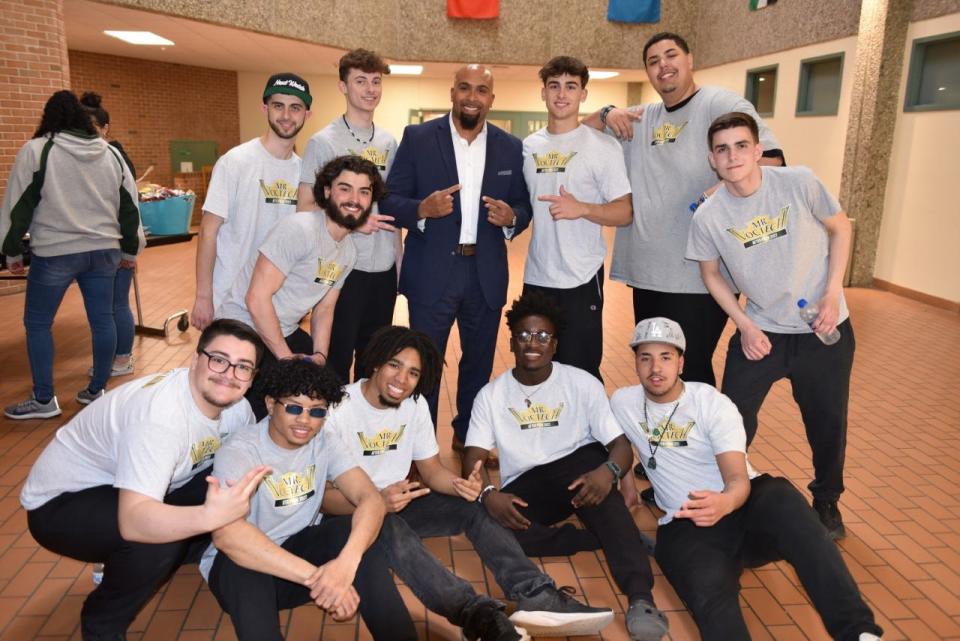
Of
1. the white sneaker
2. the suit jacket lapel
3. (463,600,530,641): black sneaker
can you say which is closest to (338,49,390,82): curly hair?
the suit jacket lapel

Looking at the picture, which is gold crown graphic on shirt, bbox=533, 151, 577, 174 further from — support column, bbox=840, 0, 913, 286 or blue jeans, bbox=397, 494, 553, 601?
support column, bbox=840, 0, 913, 286

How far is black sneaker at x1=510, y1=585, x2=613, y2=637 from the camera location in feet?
8.33

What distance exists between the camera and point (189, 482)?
8.91 ft

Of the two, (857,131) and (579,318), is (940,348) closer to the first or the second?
(857,131)

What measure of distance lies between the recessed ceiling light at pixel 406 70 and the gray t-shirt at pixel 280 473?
1400 centimetres

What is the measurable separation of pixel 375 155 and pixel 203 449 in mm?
2029

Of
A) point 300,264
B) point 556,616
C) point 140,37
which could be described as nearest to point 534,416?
point 556,616

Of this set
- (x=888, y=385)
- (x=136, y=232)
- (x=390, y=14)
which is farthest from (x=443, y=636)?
(x=390, y=14)

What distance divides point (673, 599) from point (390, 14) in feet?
42.6

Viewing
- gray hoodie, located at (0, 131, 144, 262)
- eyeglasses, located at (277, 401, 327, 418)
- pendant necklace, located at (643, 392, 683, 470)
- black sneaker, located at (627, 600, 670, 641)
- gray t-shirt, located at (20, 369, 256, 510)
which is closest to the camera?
gray t-shirt, located at (20, 369, 256, 510)

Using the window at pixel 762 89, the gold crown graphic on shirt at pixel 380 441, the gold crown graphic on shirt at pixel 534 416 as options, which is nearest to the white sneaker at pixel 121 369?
the gold crown graphic on shirt at pixel 380 441

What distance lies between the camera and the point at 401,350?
9.72 ft

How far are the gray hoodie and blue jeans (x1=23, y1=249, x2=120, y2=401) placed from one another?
0.29ft

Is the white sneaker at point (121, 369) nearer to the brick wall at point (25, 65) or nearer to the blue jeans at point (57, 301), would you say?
the blue jeans at point (57, 301)
